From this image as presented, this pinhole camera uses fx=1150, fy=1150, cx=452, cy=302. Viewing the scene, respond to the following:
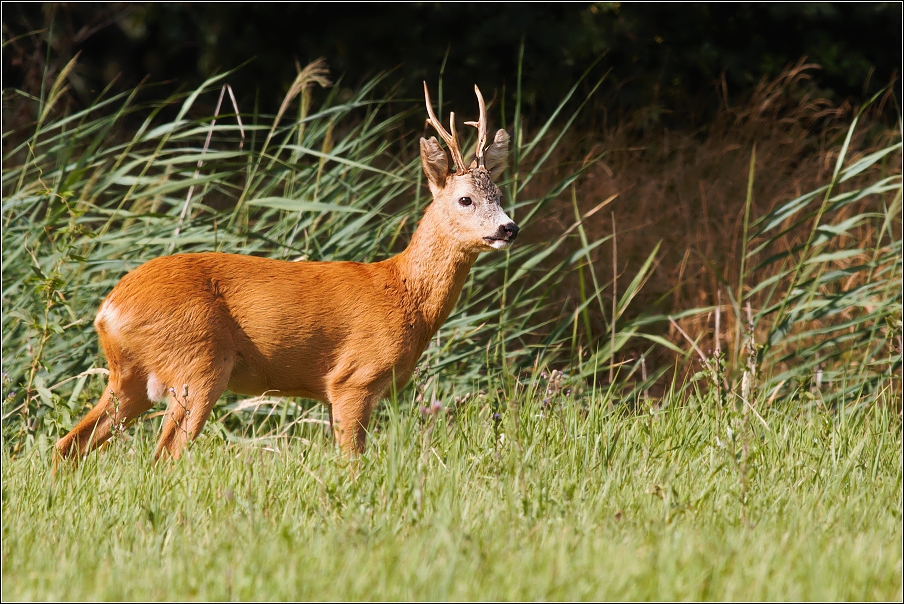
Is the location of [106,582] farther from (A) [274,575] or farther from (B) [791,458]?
(B) [791,458]

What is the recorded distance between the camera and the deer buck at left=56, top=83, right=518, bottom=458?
13.3ft

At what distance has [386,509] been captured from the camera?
3367 millimetres

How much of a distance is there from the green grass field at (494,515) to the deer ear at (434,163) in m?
0.89

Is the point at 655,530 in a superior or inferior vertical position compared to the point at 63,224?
superior

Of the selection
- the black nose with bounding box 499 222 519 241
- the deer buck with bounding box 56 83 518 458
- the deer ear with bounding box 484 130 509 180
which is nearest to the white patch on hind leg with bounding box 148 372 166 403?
the deer buck with bounding box 56 83 518 458

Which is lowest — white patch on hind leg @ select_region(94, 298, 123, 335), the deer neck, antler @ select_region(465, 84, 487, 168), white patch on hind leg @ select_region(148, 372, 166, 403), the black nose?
white patch on hind leg @ select_region(148, 372, 166, 403)

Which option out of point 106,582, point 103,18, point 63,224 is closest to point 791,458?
point 106,582

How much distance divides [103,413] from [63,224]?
2226 mm

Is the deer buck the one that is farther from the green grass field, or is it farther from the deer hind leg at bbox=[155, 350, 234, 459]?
the green grass field

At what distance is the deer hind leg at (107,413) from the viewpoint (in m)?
4.16

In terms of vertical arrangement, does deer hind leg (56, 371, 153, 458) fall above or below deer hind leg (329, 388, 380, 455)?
below

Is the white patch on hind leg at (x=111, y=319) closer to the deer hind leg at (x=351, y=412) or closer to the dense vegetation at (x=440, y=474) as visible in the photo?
the dense vegetation at (x=440, y=474)

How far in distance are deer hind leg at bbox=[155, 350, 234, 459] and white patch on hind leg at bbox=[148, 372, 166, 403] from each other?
0.08m

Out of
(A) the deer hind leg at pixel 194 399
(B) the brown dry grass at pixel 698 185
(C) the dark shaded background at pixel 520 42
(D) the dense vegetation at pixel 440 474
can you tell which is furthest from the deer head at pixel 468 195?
(C) the dark shaded background at pixel 520 42
